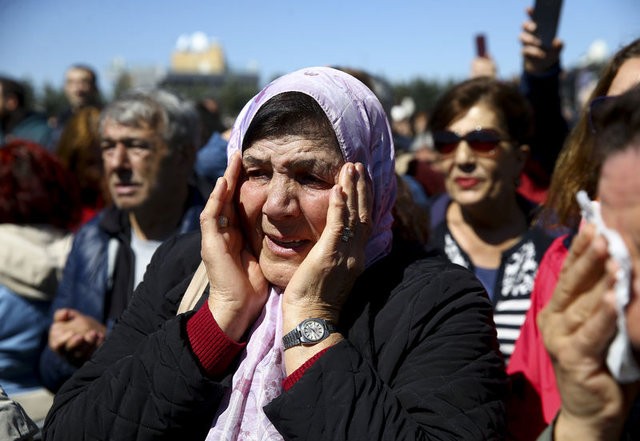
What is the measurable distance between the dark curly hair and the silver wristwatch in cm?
239

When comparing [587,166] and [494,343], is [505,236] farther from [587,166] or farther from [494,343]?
[494,343]

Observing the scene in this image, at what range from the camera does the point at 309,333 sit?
2021mm

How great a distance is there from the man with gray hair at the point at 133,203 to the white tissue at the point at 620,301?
2.80 m

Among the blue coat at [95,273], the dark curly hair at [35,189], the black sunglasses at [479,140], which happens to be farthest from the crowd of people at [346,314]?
the black sunglasses at [479,140]

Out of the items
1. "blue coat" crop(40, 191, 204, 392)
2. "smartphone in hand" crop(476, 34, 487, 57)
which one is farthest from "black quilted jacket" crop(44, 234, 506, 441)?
"smartphone in hand" crop(476, 34, 487, 57)

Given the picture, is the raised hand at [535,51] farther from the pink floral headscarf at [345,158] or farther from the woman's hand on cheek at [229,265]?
the woman's hand on cheek at [229,265]

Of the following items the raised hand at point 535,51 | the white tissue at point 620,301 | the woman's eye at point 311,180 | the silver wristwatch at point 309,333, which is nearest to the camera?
the white tissue at point 620,301

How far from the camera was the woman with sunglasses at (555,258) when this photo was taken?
94.3 inches

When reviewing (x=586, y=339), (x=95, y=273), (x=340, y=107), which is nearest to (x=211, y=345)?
(x=340, y=107)

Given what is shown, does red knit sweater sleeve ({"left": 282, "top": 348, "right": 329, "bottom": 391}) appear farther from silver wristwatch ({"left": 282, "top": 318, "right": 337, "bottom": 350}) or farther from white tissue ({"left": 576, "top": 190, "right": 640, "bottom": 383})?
white tissue ({"left": 576, "top": 190, "right": 640, "bottom": 383})

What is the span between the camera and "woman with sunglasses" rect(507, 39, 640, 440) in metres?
2.39

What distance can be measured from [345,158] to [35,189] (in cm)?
235

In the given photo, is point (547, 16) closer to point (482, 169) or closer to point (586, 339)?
point (482, 169)

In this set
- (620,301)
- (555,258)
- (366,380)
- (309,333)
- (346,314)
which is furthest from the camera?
(555,258)
